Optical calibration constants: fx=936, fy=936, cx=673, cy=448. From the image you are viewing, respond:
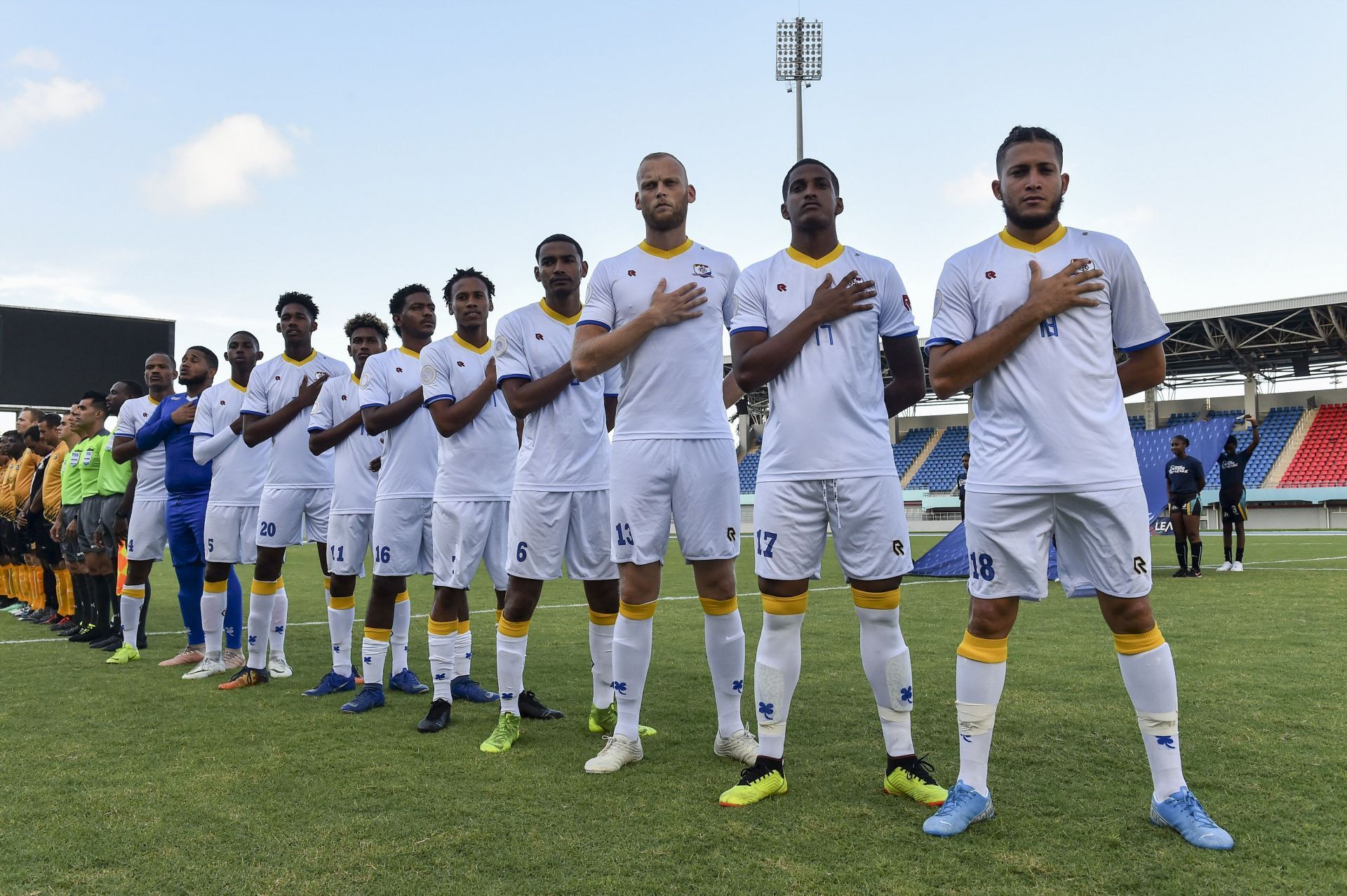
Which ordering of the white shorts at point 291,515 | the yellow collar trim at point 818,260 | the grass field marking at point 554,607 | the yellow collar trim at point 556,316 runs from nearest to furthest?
the yellow collar trim at point 818,260, the yellow collar trim at point 556,316, the white shorts at point 291,515, the grass field marking at point 554,607

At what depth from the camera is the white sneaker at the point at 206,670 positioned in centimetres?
665

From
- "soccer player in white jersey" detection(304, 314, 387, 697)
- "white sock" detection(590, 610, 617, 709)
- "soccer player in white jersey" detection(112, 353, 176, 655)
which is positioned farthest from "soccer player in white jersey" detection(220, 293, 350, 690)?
"white sock" detection(590, 610, 617, 709)

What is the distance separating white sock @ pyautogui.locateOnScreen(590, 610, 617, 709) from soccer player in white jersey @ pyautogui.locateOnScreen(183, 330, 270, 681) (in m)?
3.14

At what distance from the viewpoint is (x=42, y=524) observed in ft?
36.1

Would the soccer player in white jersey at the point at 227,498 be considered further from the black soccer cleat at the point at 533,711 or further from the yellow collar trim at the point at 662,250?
the yellow collar trim at the point at 662,250

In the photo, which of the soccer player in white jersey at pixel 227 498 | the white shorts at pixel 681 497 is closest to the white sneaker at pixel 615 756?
the white shorts at pixel 681 497

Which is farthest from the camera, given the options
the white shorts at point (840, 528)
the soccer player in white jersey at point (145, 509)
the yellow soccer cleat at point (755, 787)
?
the soccer player in white jersey at point (145, 509)

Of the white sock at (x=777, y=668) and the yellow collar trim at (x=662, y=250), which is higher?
the yellow collar trim at (x=662, y=250)

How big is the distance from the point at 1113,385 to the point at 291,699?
5.00 metres

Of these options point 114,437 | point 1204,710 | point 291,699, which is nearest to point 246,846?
point 291,699

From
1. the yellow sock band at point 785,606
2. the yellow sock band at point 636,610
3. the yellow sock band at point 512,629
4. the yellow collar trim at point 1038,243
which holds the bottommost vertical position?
the yellow sock band at point 512,629

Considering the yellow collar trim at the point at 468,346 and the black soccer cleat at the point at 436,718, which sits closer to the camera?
the black soccer cleat at the point at 436,718

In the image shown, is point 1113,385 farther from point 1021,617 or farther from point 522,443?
point 1021,617

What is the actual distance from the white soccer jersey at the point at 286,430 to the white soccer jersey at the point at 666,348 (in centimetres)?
319
